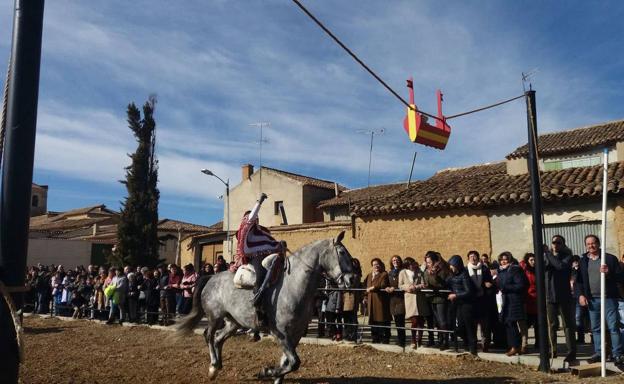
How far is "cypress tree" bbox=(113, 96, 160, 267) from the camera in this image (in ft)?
91.2

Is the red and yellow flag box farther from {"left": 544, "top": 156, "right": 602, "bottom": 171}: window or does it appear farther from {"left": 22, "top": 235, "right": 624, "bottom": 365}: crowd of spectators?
{"left": 544, "top": 156, "right": 602, "bottom": 171}: window

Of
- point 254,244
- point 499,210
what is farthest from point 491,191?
point 254,244

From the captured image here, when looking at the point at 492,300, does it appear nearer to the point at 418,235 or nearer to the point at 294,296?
the point at 294,296

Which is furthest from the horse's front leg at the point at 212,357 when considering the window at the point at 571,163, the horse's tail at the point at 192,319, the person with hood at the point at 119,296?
the window at the point at 571,163

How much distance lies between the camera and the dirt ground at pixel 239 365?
26.2 ft

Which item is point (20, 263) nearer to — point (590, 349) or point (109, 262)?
point (590, 349)

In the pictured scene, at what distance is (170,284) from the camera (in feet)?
48.7

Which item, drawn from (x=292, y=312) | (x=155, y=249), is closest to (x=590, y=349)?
(x=292, y=312)

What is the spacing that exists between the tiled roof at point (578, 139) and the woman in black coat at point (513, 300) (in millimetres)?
9710

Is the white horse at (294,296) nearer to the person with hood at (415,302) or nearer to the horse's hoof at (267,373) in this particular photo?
the horse's hoof at (267,373)

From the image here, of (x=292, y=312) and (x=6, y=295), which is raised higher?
(x=6, y=295)

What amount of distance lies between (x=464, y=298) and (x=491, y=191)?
23.5ft

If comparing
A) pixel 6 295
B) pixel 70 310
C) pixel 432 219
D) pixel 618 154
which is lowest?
pixel 70 310

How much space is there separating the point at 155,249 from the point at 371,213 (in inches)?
603
